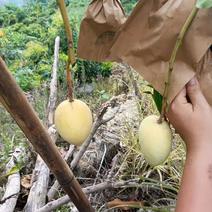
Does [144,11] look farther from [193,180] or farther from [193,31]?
[193,180]

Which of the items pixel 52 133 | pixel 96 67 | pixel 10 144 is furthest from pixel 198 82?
pixel 96 67

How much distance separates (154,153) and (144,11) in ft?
0.58

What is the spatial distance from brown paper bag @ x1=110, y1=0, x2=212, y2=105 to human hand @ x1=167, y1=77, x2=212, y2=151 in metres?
0.02

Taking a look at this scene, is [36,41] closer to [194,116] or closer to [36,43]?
[36,43]

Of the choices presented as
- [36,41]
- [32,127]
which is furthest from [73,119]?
[36,41]

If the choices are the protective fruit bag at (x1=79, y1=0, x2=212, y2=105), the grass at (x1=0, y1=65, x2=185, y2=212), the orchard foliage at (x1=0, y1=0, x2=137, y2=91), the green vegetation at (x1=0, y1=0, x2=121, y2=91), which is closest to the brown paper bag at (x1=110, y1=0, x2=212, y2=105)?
the protective fruit bag at (x1=79, y1=0, x2=212, y2=105)

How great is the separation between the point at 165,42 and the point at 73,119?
170 mm

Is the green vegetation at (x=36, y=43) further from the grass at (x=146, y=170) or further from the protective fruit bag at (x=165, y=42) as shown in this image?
the protective fruit bag at (x=165, y=42)

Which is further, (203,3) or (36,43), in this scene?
(36,43)

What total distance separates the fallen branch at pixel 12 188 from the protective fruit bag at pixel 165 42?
67cm

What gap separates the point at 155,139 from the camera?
570mm

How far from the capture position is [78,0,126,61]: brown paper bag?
23.7 inches

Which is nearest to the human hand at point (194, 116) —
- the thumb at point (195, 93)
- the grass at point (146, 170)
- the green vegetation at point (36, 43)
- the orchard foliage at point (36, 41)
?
the thumb at point (195, 93)

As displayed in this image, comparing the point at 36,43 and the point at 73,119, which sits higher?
the point at 36,43
